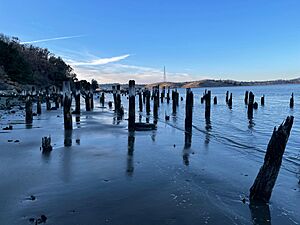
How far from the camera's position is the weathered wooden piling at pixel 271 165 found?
7449mm

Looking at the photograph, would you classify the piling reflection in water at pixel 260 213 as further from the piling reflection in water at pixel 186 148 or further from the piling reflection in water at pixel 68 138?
the piling reflection in water at pixel 68 138

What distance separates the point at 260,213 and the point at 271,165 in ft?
4.29

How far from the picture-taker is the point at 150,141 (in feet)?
52.5

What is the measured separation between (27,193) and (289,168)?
911 centimetres

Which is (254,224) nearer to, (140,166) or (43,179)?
(140,166)

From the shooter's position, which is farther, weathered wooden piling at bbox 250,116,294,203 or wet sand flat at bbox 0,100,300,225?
weathered wooden piling at bbox 250,116,294,203

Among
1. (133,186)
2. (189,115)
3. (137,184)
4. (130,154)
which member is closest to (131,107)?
(189,115)

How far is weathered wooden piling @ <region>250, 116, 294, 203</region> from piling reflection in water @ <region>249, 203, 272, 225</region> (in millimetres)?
327

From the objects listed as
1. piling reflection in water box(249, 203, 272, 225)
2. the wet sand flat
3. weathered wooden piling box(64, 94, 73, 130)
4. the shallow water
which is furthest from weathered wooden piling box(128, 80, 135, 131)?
piling reflection in water box(249, 203, 272, 225)

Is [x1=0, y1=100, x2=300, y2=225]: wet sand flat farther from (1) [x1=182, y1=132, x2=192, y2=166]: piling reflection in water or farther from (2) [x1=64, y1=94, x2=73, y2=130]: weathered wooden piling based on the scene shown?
(2) [x1=64, y1=94, x2=73, y2=130]: weathered wooden piling

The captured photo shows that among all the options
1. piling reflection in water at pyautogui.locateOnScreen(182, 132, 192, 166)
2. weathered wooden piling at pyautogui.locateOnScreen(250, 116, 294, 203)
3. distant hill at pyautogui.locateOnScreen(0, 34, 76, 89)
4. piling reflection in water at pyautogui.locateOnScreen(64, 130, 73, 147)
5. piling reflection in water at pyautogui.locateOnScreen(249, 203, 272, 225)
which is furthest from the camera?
distant hill at pyautogui.locateOnScreen(0, 34, 76, 89)

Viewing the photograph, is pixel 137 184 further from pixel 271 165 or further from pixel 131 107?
pixel 131 107

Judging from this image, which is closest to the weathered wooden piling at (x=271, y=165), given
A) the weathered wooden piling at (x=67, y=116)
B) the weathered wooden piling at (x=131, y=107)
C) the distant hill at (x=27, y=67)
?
the weathered wooden piling at (x=131, y=107)

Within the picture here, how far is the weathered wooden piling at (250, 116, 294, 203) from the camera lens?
7.45m
